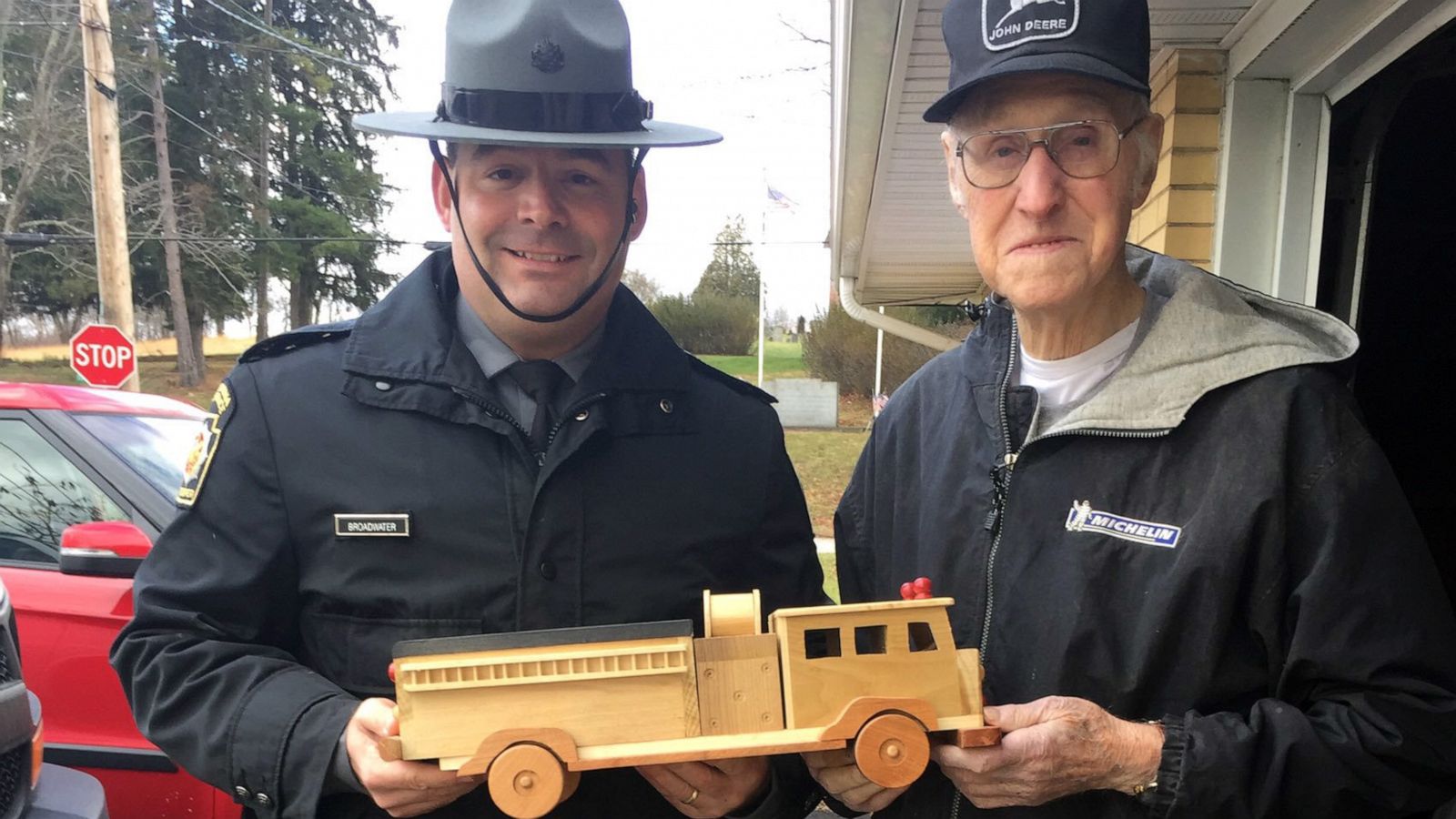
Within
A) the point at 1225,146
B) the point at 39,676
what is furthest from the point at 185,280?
the point at 1225,146

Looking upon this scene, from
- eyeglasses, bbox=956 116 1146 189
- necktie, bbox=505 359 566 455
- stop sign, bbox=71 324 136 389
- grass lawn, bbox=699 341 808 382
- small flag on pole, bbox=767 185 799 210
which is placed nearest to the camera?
eyeglasses, bbox=956 116 1146 189

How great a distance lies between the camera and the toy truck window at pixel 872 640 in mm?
1456

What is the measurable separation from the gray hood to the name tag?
3.81 ft

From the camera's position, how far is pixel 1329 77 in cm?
303

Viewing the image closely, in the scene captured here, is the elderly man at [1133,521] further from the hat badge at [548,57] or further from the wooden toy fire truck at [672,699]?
the hat badge at [548,57]

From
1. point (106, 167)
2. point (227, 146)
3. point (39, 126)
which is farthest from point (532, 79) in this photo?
point (227, 146)

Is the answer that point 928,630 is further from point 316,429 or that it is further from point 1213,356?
point 316,429

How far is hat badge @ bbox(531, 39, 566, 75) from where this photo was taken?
5.46ft

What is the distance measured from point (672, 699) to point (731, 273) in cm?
3365

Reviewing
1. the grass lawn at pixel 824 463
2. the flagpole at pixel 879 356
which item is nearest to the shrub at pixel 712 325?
the flagpole at pixel 879 356

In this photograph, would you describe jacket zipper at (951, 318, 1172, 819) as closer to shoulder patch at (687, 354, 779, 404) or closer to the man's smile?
shoulder patch at (687, 354, 779, 404)

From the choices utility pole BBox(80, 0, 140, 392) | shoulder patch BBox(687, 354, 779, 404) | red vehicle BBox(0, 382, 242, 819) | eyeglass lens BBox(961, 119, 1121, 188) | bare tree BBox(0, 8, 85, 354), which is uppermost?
bare tree BBox(0, 8, 85, 354)

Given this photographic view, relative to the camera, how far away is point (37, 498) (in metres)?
3.82

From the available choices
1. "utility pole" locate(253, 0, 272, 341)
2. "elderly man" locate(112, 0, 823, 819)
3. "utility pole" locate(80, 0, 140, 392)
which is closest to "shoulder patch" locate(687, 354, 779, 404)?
"elderly man" locate(112, 0, 823, 819)
